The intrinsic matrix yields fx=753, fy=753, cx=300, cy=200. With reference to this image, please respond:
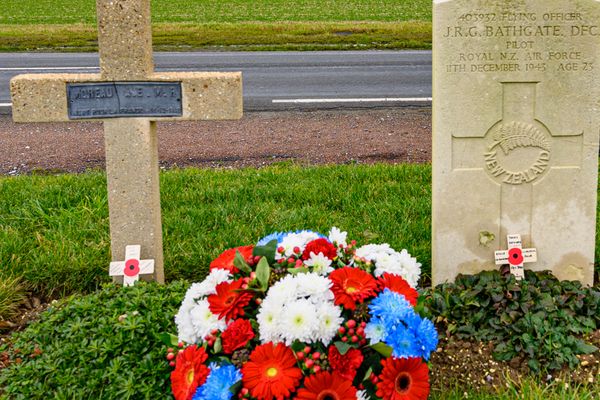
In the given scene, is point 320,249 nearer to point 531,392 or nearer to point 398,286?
point 398,286

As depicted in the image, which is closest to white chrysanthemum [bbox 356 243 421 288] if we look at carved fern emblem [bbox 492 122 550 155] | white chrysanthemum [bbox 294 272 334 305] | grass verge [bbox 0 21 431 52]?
white chrysanthemum [bbox 294 272 334 305]

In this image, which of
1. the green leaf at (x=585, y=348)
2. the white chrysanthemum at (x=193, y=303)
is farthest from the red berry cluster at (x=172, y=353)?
the green leaf at (x=585, y=348)

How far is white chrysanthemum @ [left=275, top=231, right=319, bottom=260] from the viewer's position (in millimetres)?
2730

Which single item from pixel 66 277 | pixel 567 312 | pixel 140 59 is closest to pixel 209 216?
pixel 66 277

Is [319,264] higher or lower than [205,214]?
higher

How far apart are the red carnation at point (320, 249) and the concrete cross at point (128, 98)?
1.01m

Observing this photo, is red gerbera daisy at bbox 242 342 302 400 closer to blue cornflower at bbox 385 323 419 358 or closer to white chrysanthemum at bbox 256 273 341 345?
white chrysanthemum at bbox 256 273 341 345

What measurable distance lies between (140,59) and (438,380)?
1913 millimetres

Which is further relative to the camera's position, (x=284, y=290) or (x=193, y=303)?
(x=193, y=303)

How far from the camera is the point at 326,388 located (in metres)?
2.30

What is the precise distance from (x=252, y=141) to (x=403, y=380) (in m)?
4.80

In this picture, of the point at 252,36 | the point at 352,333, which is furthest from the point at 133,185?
the point at 252,36

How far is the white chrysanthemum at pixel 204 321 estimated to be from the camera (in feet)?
8.10

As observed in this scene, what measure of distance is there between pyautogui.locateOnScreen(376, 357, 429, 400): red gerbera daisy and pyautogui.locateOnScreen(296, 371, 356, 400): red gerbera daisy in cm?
13
